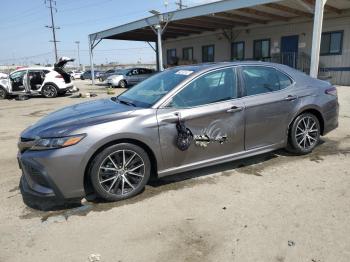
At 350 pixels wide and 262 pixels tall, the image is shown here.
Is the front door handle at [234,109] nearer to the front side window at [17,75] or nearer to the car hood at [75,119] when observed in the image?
the car hood at [75,119]

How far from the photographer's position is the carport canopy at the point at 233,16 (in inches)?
452

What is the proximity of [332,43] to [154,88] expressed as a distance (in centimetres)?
1588

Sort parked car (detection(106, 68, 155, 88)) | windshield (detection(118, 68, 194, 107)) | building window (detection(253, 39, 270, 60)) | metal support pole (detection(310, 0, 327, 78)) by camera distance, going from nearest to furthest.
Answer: windshield (detection(118, 68, 194, 107))
metal support pole (detection(310, 0, 327, 78))
building window (detection(253, 39, 270, 60))
parked car (detection(106, 68, 155, 88))

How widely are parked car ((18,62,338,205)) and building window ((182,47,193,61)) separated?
22092 mm

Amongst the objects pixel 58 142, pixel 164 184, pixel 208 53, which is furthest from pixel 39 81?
pixel 58 142

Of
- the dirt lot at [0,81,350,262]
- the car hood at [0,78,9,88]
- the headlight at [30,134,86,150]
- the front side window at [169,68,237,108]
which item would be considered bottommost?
the dirt lot at [0,81,350,262]

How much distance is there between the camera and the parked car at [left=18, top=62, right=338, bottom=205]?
3.49m

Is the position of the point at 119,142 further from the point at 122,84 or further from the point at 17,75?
the point at 122,84

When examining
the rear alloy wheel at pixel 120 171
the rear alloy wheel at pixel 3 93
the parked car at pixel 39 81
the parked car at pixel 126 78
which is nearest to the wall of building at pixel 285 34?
the parked car at pixel 126 78

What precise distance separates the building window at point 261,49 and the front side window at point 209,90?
679 inches

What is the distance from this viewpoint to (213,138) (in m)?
4.18

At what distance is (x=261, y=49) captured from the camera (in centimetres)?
2070

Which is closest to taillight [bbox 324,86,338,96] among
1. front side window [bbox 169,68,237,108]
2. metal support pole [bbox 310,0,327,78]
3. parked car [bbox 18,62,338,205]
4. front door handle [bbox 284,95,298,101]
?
parked car [bbox 18,62,338,205]

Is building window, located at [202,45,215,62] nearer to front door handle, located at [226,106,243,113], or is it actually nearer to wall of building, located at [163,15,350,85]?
wall of building, located at [163,15,350,85]
